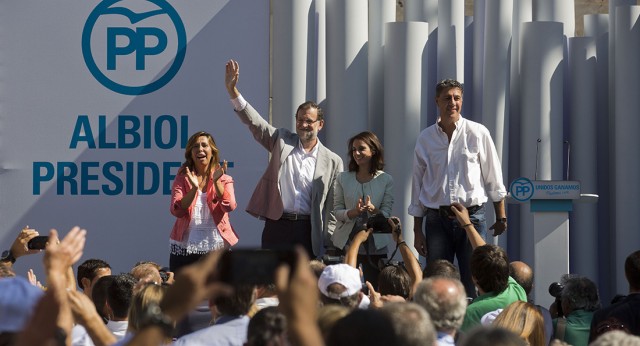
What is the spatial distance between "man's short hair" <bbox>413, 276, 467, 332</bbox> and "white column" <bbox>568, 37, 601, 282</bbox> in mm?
5747

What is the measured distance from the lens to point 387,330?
118 inches

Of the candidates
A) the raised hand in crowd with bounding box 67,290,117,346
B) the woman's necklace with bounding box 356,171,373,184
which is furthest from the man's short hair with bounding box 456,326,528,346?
the woman's necklace with bounding box 356,171,373,184

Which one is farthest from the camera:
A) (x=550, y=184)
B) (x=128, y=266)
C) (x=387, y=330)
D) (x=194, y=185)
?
(x=128, y=266)

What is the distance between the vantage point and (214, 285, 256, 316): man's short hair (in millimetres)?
4398

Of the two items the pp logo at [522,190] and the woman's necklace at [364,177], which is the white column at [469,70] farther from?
the woman's necklace at [364,177]

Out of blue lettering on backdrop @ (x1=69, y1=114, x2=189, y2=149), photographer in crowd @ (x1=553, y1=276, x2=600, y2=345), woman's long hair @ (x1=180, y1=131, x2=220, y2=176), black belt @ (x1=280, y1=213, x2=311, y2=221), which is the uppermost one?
blue lettering on backdrop @ (x1=69, y1=114, x2=189, y2=149)

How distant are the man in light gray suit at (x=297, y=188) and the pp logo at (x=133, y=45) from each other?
1.43 metres

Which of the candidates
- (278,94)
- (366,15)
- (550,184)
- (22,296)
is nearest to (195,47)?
(278,94)

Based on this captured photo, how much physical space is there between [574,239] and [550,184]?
1.30 meters

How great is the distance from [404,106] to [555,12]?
163 cm

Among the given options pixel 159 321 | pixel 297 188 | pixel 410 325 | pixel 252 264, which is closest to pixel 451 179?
pixel 297 188

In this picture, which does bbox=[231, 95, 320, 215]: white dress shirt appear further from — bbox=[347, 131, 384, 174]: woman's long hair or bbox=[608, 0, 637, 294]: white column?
bbox=[608, 0, 637, 294]: white column

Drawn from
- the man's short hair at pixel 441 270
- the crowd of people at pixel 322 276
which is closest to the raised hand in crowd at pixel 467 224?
the crowd of people at pixel 322 276

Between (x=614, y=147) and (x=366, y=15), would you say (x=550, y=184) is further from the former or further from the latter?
(x=366, y=15)
